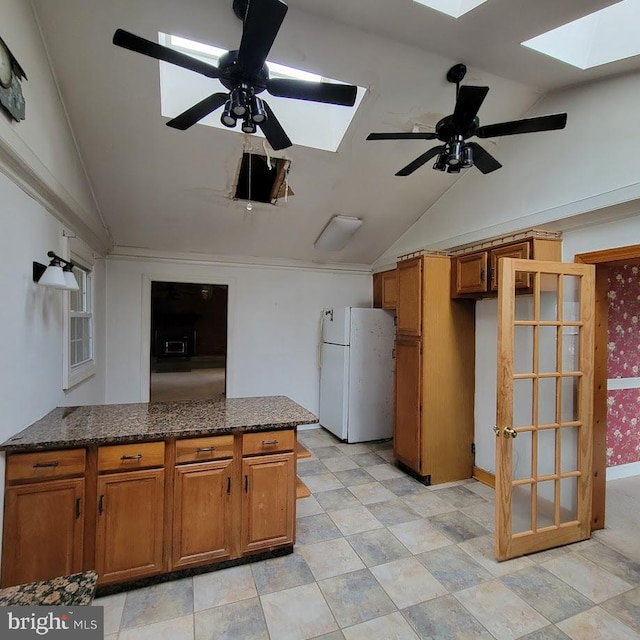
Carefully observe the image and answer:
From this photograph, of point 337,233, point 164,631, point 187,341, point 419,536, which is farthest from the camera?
point 187,341

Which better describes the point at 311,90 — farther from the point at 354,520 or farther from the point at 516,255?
the point at 354,520

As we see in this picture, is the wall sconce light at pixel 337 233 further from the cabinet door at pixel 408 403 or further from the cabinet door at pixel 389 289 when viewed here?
the cabinet door at pixel 408 403

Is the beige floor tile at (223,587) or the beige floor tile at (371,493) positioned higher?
the beige floor tile at (223,587)

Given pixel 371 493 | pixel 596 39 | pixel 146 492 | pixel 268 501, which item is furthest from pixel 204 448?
pixel 596 39

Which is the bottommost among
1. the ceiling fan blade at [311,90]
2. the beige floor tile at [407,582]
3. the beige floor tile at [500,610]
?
the beige floor tile at [407,582]

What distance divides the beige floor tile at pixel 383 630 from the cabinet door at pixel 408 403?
5.33ft

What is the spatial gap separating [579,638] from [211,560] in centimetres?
190

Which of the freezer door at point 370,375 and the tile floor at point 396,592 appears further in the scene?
the freezer door at point 370,375

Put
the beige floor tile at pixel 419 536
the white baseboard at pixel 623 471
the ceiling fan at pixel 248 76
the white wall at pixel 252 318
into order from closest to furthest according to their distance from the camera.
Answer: the ceiling fan at pixel 248 76 < the beige floor tile at pixel 419 536 < the white baseboard at pixel 623 471 < the white wall at pixel 252 318

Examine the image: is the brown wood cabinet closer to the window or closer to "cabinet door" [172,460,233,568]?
"cabinet door" [172,460,233,568]

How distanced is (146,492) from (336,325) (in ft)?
9.66

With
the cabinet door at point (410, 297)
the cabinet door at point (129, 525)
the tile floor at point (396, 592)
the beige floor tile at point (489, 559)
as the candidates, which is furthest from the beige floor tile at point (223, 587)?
the cabinet door at point (410, 297)

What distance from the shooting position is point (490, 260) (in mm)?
2920

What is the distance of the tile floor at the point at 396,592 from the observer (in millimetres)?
1750
